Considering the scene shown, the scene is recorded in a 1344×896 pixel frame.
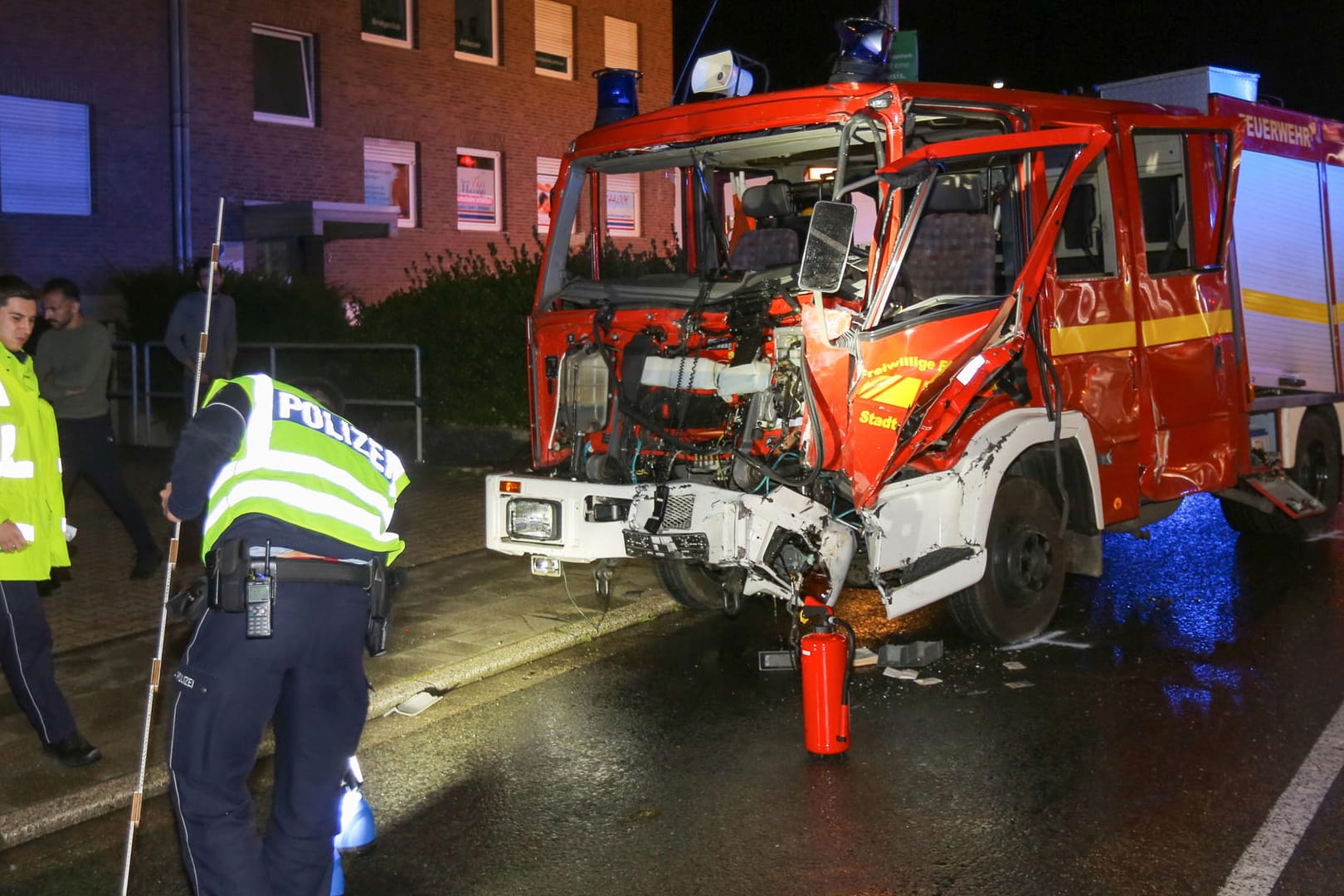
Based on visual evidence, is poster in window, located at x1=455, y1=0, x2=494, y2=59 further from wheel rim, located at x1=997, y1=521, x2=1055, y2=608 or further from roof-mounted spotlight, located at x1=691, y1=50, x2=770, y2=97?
wheel rim, located at x1=997, y1=521, x2=1055, y2=608

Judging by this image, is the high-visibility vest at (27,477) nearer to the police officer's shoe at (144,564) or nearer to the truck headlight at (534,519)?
the truck headlight at (534,519)

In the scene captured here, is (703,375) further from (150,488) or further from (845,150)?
(150,488)

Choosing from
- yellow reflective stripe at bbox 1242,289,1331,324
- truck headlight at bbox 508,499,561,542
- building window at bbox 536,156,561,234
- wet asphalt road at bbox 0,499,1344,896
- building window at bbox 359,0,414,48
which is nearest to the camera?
wet asphalt road at bbox 0,499,1344,896

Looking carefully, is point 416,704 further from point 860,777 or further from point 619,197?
point 619,197

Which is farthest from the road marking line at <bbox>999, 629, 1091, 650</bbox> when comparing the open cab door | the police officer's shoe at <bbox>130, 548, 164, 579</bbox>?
the police officer's shoe at <bbox>130, 548, 164, 579</bbox>

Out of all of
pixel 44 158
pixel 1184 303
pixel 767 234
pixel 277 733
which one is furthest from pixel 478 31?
pixel 277 733

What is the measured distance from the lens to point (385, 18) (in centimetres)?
2355

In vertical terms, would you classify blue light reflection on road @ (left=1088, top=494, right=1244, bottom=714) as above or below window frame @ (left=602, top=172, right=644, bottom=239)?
below

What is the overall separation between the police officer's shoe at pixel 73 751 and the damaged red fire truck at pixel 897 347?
83.3 inches

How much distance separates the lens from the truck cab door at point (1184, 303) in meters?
7.30

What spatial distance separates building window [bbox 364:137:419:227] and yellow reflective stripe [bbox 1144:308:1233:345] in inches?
700

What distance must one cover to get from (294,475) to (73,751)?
2.32 m

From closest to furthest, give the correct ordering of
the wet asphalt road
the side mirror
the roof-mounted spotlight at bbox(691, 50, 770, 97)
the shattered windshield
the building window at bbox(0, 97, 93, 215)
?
the wet asphalt road → the side mirror → the shattered windshield → the roof-mounted spotlight at bbox(691, 50, 770, 97) → the building window at bbox(0, 97, 93, 215)

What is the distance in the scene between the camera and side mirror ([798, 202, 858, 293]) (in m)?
5.55
